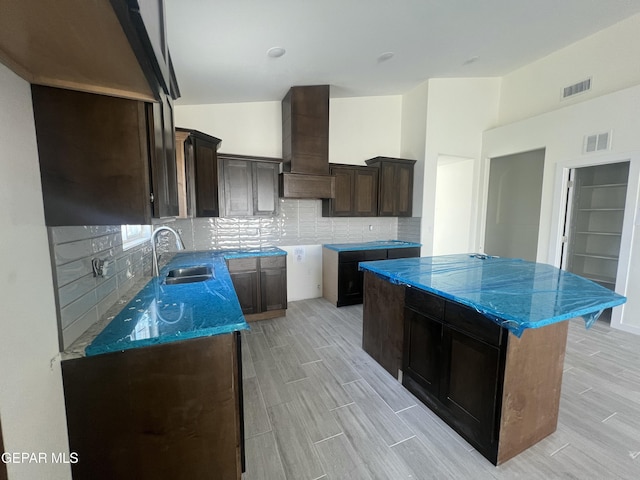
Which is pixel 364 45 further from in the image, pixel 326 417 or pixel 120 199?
pixel 326 417

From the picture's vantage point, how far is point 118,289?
4.91ft

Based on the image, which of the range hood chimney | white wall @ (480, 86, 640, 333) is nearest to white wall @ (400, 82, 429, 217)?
white wall @ (480, 86, 640, 333)

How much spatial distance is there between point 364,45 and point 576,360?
3800 millimetres

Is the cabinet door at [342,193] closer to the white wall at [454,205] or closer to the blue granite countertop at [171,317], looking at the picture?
the white wall at [454,205]

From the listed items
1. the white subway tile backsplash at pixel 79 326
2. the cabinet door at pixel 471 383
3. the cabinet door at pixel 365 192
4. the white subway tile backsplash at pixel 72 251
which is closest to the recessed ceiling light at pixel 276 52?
the cabinet door at pixel 365 192

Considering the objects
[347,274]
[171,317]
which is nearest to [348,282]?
[347,274]

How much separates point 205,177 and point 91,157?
196cm

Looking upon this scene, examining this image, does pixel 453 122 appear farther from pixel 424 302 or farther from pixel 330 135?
pixel 424 302

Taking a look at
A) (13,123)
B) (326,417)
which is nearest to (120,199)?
(13,123)

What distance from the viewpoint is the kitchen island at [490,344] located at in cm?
136

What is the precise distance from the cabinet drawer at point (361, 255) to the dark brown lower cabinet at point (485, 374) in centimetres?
187

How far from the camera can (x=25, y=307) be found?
31.0 inches

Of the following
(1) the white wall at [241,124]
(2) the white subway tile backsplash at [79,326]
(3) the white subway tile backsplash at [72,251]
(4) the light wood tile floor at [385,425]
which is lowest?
(4) the light wood tile floor at [385,425]

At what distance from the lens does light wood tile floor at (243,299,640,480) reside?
55.3 inches
